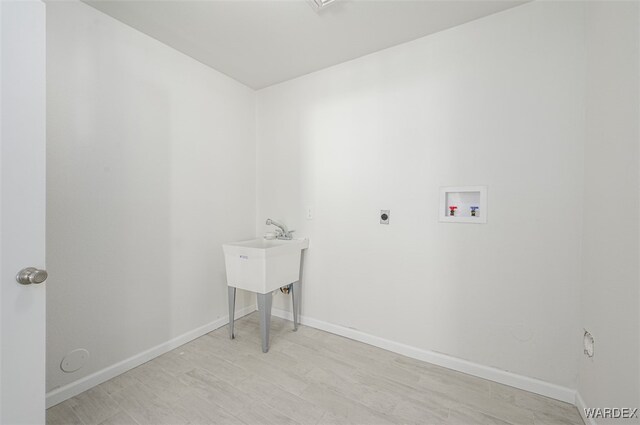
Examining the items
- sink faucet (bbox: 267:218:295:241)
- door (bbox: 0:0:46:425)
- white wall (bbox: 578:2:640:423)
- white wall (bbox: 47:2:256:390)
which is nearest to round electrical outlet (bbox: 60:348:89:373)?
white wall (bbox: 47:2:256:390)

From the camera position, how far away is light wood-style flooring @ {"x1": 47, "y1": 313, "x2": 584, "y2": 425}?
1.40 meters

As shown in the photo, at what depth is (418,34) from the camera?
1885mm

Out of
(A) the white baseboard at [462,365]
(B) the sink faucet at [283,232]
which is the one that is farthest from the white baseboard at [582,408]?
(B) the sink faucet at [283,232]

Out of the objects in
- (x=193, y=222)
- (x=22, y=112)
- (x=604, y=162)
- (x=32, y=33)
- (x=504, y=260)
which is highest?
(x=32, y=33)

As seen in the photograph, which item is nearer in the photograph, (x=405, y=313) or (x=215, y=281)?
(x=405, y=313)

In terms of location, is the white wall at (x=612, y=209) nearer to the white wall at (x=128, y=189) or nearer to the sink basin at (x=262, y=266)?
the sink basin at (x=262, y=266)

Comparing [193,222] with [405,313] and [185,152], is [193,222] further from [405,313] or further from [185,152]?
[405,313]

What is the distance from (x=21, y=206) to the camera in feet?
3.14

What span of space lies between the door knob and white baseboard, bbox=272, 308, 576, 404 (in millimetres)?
1917

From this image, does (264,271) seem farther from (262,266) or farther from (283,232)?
(283,232)

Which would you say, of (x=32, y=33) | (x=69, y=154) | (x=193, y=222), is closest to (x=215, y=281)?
(x=193, y=222)

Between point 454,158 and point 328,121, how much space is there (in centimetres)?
107

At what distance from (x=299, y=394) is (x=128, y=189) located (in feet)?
5.54

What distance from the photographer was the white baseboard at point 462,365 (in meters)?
1.54
